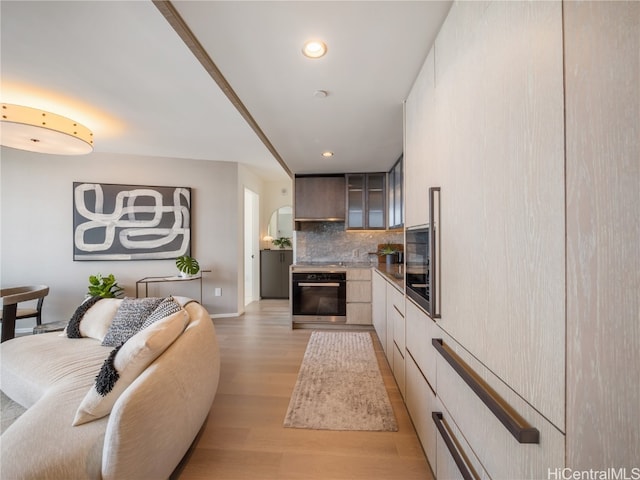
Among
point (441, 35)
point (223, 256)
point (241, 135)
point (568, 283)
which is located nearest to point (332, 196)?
point (241, 135)

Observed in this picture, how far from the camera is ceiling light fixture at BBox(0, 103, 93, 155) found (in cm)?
209

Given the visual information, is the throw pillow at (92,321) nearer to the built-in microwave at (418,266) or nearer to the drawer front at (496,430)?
the built-in microwave at (418,266)

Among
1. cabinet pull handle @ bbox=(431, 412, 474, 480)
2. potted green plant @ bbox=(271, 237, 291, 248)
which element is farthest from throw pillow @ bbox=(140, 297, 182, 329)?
potted green plant @ bbox=(271, 237, 291, 248)

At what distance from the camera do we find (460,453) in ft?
3.07

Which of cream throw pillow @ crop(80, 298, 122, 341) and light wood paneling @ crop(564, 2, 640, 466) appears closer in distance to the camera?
light wood paneling @ crop(564, 2, 640, 466)

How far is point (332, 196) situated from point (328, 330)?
2028mm

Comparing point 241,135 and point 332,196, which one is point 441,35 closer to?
point 241,135

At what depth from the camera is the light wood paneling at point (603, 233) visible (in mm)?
459

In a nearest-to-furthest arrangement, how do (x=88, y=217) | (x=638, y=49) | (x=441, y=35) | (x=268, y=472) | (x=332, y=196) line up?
(x=638, y=49)
(x=441, y=35)
(x=268, y=472)
(x=88, y=217)
(x=332, y=196)

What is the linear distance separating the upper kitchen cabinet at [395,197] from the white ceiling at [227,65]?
0.41m

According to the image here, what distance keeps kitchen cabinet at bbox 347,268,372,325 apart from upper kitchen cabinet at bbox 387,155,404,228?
0.79m

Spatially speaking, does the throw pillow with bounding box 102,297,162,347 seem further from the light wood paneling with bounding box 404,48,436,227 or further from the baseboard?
the light wood paneling with bounding box 404,48,436,227

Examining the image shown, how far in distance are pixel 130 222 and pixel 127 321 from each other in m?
2.28

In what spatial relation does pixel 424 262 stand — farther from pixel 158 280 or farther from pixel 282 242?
pixel 282 242
